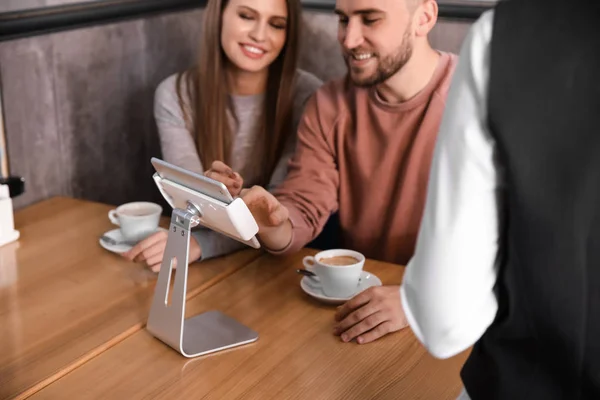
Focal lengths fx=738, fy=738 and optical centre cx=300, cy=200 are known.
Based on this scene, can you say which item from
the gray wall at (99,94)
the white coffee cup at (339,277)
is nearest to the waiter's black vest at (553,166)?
the white coffee cup at (339,277)

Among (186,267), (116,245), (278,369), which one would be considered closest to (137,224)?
(116,245)

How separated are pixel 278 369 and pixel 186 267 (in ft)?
0.70

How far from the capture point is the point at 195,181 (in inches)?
44.3

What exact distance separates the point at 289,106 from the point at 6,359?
1017 millimetres

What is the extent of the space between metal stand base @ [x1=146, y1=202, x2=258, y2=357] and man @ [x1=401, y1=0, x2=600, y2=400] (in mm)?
498

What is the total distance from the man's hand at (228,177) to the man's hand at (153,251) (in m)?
0.21

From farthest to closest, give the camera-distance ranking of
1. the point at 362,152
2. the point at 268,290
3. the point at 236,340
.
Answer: the point at 362,152, the point at 268,290, the point at 236,340

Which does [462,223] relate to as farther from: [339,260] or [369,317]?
[339,260]

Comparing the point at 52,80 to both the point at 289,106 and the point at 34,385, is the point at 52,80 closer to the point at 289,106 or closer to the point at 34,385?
the point at 289,106

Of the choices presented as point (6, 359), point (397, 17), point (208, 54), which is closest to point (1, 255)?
point (6, 359)

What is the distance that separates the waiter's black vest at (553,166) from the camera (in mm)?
626

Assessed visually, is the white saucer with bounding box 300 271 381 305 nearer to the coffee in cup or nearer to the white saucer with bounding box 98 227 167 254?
the coffee in cup

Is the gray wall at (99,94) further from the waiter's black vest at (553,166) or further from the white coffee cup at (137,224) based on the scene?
the waiter's black vest at (553,166)

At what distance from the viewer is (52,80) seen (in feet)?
6.42
